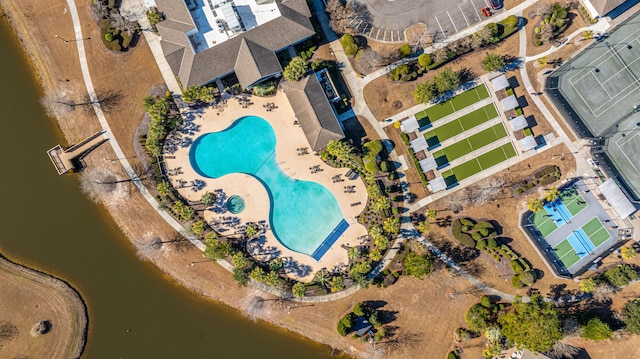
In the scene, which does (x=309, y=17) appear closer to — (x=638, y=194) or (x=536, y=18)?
(x=536, y=18)

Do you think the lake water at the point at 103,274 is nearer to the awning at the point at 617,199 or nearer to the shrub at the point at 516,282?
the shrub at the point at 516,282

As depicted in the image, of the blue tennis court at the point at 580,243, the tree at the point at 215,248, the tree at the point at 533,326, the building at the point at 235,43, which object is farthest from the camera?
the blue tennis court at the point at 580,243

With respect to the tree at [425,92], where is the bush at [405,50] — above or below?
above

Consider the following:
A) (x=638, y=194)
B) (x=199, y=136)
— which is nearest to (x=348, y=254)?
(x=199, y=136)

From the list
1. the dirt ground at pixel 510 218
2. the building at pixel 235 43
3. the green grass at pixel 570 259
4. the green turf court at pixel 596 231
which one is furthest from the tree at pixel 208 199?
the green turf court at pixel 596 231

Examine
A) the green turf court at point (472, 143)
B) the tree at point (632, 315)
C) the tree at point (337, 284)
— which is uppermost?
the green turf court at point (472, 143)

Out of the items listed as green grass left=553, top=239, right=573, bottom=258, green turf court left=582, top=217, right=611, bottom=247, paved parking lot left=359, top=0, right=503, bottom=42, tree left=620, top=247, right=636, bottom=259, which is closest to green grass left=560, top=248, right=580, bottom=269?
green grass left=553, top=239, right=573, bottom=258
